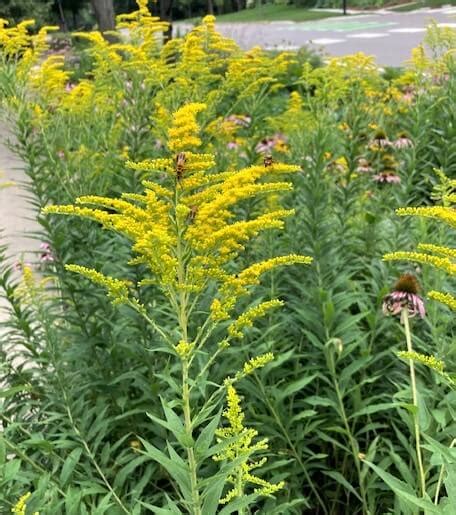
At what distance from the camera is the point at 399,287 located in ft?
8.47

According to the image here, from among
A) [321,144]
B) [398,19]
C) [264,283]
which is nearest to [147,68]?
[321,144]

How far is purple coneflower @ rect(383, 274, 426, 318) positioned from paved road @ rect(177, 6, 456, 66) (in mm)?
12920

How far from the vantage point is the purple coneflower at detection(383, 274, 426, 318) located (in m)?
2.55

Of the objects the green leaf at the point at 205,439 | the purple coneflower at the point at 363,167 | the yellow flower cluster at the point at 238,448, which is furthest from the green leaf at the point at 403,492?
the purple coneflower at the point at 363,167

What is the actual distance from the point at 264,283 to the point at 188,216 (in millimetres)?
1440

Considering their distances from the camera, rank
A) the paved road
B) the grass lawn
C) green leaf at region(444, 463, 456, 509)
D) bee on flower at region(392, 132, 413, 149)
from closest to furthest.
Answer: green leaf at region(444, 463, 456, 509), bee on flower at region(392, 132, 413, 149), the paved road, the grass lawn

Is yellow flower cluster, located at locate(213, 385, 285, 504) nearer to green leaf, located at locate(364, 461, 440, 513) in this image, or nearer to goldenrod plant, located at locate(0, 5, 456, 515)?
goldenrod plant, located at locate(0, 5, 456, 515)

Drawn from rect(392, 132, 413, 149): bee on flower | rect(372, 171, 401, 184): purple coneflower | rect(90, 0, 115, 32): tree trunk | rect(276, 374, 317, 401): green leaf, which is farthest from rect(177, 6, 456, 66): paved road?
rect(276, 374, 317, 401): green leaf

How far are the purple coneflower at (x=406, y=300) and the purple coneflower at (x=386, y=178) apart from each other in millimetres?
2174

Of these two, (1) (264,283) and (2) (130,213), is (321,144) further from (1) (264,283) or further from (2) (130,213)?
(2) (130,213)

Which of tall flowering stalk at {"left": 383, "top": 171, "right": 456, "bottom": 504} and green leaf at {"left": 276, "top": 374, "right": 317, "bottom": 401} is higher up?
tall flowering stalk at {"left": 383, "top": 171, "right": 456, "bottom": 504}

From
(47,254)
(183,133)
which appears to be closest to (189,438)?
(183,133)

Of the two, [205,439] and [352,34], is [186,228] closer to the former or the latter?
[205,439]

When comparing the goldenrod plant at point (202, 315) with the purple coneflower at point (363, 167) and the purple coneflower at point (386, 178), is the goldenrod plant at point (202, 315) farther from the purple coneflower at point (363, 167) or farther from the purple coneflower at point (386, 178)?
the purple coneflower at point (386, 178)
